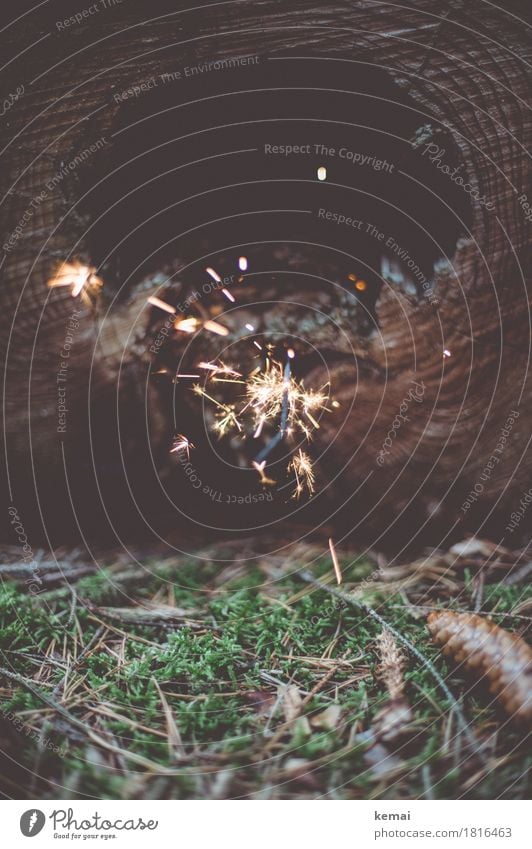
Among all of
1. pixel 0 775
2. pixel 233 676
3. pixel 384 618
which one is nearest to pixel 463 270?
pixel 384 618

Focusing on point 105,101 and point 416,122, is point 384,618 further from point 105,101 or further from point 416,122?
point 105,101

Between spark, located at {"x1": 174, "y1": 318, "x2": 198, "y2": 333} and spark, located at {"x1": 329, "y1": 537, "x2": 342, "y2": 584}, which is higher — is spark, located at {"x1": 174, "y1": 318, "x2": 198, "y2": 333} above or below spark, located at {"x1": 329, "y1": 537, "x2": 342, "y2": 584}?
above

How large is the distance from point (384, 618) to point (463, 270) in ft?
1.65

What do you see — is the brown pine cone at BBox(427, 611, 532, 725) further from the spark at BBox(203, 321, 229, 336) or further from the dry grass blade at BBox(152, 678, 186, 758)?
the spark at BBox(203, 321, 229, 336)

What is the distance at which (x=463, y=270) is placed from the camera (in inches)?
32.7

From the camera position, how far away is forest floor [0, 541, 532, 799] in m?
0.71

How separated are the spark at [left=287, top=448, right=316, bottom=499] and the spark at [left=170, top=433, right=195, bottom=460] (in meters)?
0.17

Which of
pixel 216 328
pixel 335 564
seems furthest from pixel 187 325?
pixel 335 564

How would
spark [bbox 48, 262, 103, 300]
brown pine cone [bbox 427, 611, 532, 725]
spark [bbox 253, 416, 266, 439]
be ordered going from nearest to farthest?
brown pine cone [bbox 427, 611, 532, 725]
spark [bbox 48, 262, 103, 300]
spark [bbox 253, 416, 266, 439]

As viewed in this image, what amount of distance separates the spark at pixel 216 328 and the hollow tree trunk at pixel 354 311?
0.29 feet

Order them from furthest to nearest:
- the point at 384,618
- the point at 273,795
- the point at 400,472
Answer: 1. the point at 400,472
2. the point at 384,618
3. the point at 273,795

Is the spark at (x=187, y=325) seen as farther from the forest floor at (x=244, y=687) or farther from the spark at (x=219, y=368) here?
the forest floor at (x=244, y=687)
